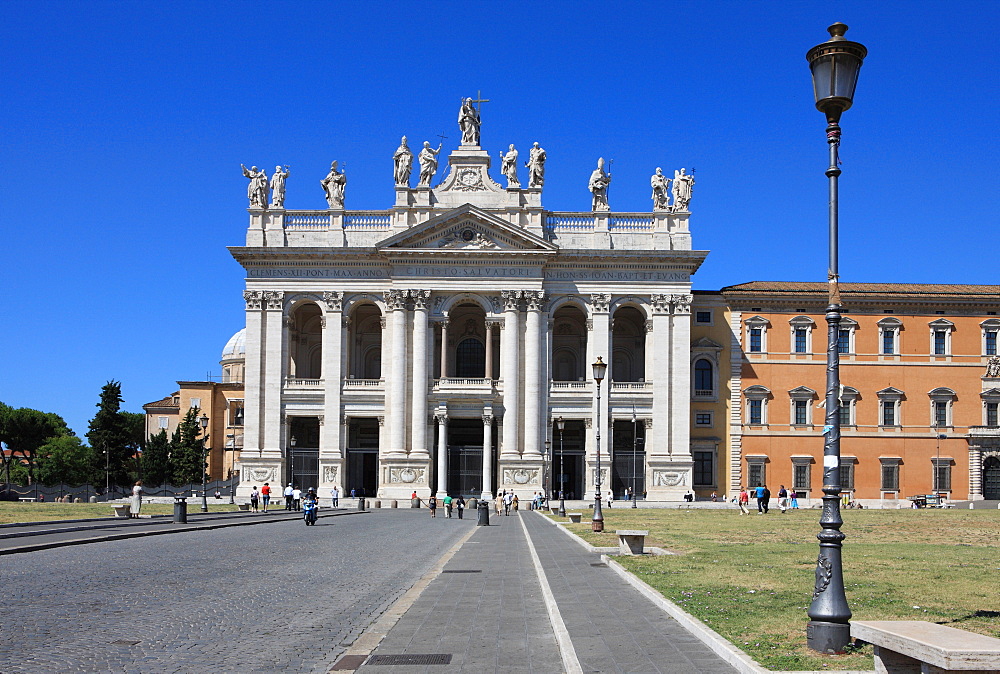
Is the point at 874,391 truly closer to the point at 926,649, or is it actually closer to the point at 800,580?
the point at 800,580

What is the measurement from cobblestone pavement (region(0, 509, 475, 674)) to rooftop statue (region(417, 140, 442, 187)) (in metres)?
43.9

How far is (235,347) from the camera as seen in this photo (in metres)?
124

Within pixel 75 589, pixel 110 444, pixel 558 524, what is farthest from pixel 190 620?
pixel 110 444

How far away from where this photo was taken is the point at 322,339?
234ft

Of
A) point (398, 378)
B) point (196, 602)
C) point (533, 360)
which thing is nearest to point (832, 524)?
point (196, 602)

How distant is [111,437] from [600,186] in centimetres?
4404

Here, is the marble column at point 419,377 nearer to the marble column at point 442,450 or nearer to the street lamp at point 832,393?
the marble column at point 442,450

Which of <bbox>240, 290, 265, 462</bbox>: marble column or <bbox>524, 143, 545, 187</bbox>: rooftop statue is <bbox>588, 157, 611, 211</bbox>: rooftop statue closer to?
<bbox>524, 143, 545, 187</bbox>: rooftop statue

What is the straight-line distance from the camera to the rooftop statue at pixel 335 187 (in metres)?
70.5

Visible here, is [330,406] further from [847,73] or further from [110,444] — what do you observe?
[847,73]

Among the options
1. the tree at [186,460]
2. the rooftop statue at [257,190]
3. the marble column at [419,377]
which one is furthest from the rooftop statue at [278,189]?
the tree at [186,460]

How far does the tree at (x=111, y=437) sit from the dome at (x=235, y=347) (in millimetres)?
32286

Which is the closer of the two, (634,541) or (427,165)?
(634,541)

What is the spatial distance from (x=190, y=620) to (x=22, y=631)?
6.21 feet
